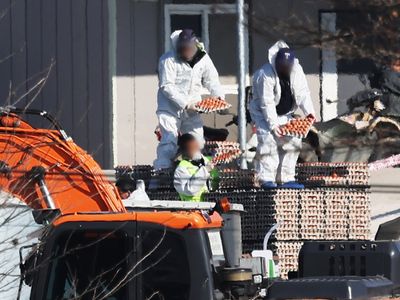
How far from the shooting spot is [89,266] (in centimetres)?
941

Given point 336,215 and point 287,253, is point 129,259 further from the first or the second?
point 336,215

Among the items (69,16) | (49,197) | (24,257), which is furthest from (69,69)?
(24,257)

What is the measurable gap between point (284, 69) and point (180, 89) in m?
1.17

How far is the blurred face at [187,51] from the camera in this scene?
1481 cm

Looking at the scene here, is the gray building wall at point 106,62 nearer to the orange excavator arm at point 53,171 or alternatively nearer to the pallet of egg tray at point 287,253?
the pallet of egg tray at point 287,253

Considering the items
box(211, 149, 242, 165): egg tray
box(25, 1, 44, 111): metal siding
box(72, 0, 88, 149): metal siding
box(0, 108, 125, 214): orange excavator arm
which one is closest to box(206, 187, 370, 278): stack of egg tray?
box(211, 149, 242, 165): egg tray

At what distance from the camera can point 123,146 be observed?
59.7 ft

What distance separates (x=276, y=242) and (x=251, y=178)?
814 mm

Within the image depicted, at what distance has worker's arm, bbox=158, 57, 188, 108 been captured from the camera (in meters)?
14.9

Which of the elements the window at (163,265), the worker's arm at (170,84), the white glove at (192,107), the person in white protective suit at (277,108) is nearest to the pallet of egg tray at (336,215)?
the person in white protective suit at (277,108)

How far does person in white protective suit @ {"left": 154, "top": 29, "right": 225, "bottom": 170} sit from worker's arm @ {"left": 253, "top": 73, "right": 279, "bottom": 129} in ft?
2.42

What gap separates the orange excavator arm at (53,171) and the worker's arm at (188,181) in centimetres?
181

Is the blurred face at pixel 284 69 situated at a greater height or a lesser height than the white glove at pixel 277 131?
greater

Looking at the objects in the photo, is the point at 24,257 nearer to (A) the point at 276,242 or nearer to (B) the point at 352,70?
(A) the point at 276,242
